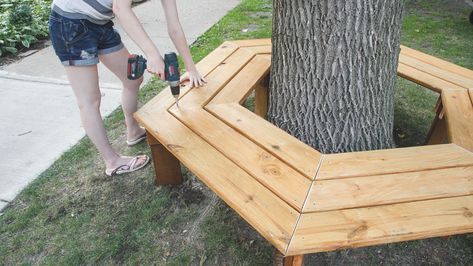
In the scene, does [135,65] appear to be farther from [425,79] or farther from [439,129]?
[439,129]

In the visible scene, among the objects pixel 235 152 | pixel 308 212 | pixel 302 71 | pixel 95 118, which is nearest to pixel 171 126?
pixel 235 152

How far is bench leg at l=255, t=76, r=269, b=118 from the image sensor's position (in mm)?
2783

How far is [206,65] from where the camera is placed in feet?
8.55

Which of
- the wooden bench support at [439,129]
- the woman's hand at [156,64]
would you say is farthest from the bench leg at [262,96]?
the wooden bench support at [439,129]

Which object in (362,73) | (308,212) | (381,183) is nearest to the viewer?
(308,212)

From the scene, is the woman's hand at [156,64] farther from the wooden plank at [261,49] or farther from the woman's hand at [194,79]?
the wooden plank at [261,49]

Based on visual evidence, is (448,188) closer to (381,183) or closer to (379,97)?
(381,183)

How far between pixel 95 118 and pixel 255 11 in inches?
168

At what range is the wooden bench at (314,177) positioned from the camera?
1304mm

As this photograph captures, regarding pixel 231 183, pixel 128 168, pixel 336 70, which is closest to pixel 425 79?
pixel 336 70

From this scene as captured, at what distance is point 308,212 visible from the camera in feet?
4.48

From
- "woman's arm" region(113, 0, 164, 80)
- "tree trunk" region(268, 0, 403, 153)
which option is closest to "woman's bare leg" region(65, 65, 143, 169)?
"woman's arm" region(113, 0, 164, 80)

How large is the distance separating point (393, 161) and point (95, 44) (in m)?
1.67

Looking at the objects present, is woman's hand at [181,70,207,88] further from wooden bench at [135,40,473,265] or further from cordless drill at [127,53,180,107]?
cordless drill at [127,53,180,107]
